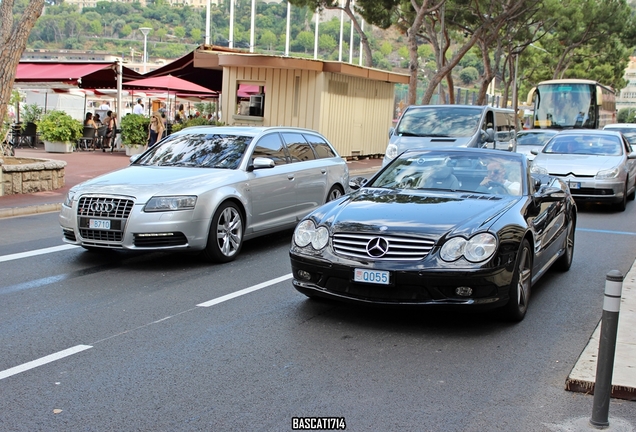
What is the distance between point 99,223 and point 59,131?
716 inches

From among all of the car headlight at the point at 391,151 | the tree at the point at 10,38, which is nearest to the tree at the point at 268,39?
the car headlight at the point at 391,151

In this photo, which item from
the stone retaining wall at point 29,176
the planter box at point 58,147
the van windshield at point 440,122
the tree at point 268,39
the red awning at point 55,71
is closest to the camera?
the stone retaining wall at point 29,176

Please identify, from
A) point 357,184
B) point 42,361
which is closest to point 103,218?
point 357,184

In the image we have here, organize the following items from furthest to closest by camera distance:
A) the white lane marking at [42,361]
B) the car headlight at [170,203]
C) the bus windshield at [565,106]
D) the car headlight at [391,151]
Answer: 1. the bus windshield at [565,106]
2. the car headlight at [391,151]
3. the car headlight at [170,203]
4. the white lane marking at [42,361]

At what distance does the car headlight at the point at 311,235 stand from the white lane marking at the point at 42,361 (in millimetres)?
2011

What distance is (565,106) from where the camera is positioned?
1366 inches

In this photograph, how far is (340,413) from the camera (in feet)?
15.4

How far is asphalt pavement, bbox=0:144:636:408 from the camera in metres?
5.14

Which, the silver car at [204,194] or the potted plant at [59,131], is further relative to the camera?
the potted plant at [59,131]

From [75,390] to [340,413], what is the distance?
1.71m

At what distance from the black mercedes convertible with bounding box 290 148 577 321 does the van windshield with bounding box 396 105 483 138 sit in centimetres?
960

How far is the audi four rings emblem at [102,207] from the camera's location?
8.93 meters

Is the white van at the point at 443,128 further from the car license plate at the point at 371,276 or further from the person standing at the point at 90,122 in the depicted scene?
the person standing at the point at 90,122

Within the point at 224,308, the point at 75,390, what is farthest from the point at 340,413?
the point at 224,308
